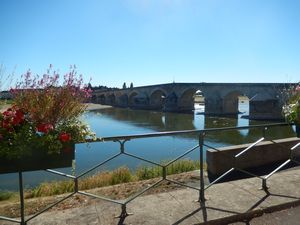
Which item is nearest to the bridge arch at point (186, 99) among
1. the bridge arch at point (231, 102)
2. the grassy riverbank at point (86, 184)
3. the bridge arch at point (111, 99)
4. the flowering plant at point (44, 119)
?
the bridge arch at point (231, 102)

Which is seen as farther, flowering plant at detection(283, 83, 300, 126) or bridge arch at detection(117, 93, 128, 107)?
bridge arch at detection(117, 93, 128, 107)

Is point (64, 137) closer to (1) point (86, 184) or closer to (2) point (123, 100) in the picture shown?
(1) point (86, 184)

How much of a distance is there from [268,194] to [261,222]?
2.56 feet

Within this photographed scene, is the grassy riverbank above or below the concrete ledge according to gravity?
below

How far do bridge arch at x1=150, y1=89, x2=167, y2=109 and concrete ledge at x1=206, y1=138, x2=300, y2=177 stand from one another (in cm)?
6764

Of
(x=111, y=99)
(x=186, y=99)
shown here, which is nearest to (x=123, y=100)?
(x=111, y=99)

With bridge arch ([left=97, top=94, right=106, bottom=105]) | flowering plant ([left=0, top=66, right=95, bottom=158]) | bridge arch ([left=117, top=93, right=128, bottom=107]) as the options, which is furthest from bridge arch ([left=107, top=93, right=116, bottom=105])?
flowering plant ([left=0, top=66, right=95, bottom=158])

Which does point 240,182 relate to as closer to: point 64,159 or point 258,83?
point 64,159

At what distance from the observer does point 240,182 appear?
14.8ft

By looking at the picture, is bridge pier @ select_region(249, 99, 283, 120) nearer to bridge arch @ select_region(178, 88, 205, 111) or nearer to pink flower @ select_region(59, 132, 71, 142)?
bridge arch @ select_region(178, 88, 205, 111)

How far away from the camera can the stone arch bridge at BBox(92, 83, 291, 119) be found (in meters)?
45.0

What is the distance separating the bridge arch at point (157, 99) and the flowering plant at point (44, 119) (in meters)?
70.7

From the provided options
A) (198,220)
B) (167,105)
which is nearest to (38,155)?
(198,220)

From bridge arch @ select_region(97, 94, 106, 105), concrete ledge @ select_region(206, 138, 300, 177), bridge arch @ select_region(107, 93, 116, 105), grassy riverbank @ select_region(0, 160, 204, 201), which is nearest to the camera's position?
concrete ledge @ select_region(206, 138, 300, 177)
